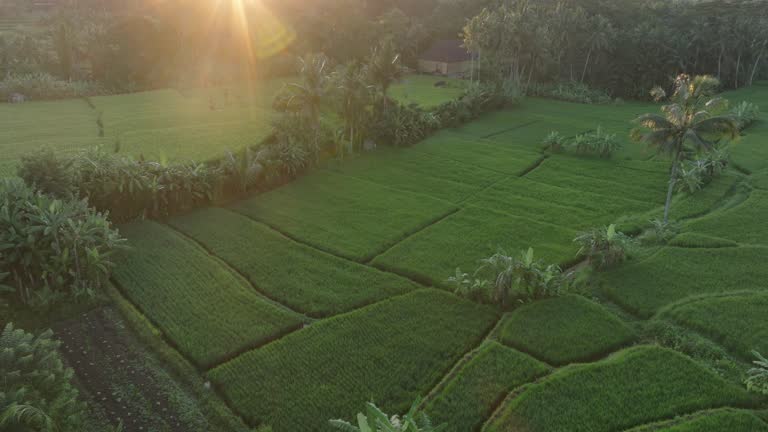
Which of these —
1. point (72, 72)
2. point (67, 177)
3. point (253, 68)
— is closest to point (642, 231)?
point (67, 177)

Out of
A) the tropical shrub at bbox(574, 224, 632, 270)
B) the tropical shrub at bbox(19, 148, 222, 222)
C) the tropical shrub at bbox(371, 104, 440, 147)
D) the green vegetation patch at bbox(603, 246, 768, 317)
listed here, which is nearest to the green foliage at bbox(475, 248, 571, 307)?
the green vegetation patch at bbox(603, 246, 768, 317)

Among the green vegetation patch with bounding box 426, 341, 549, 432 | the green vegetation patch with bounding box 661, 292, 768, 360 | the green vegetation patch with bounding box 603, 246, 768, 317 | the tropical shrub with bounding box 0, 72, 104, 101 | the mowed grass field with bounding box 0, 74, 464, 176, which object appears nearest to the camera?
the green vegetation patch with bounding box 426, 341, 549, 432

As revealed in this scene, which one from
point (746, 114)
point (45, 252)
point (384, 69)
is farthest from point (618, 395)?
point (746, 114)

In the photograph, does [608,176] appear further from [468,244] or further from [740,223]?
[468,244]

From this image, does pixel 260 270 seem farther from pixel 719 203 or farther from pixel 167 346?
pixel 719 203

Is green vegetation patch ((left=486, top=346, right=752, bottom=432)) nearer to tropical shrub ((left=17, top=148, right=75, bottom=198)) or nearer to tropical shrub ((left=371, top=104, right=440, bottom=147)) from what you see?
tropical shrub ((left=17, top=148, right=75, bottom=198))

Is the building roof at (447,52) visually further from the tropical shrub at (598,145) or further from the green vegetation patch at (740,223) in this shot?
the green vegetation patch at (740,223)
